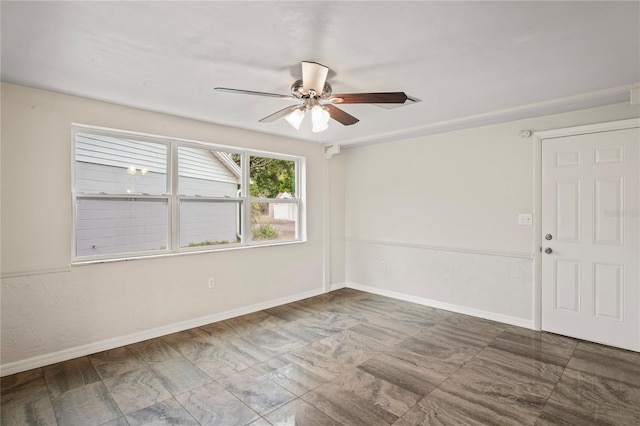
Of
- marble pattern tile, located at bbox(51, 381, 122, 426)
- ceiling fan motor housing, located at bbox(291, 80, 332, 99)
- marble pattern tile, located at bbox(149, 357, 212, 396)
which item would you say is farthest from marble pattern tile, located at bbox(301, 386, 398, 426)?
ceiling fan motor housing, located at bbox(291, 80, 332, 99)

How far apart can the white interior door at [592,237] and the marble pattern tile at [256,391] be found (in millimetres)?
2934

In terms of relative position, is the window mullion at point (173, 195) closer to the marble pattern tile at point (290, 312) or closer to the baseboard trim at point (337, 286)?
the marble pattern tile at point (290, 312)

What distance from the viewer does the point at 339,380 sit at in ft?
8.12

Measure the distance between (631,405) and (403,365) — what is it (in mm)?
1510

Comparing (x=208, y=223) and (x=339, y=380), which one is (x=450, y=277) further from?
(x=208, y=223)

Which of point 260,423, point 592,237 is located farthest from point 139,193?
point 592,237

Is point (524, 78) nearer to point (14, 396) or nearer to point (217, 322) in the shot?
point (217, 322)

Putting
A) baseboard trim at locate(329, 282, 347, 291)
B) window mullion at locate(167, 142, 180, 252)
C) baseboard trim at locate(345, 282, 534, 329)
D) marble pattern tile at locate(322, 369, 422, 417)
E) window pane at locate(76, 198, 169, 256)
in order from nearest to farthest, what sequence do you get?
marble pattern tile at locate(322, 369, 422, 417) < window pane at locate(76, 198, 169, 256) < window mullion at locate(167, 142, 180, 252) < baseboard trim at locate(345, 282, 534, 329) < baseboard trim at locate(329, 282, 347, 291)

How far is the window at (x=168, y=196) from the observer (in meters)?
2.98

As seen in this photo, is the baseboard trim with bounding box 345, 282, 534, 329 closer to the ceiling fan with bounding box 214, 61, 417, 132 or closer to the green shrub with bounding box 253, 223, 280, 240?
the green shrub with bounding box 253, 223, 280, 240

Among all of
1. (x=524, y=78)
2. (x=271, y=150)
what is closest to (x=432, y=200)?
(x=524, y=78)

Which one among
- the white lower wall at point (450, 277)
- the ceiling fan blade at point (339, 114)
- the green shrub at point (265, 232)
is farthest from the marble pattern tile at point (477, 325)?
the ceiling fan blade at point (339, 114)

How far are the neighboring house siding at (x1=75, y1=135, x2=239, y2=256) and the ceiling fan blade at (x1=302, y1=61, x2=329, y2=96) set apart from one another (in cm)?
205

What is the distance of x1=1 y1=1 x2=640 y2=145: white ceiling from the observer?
1618mm
